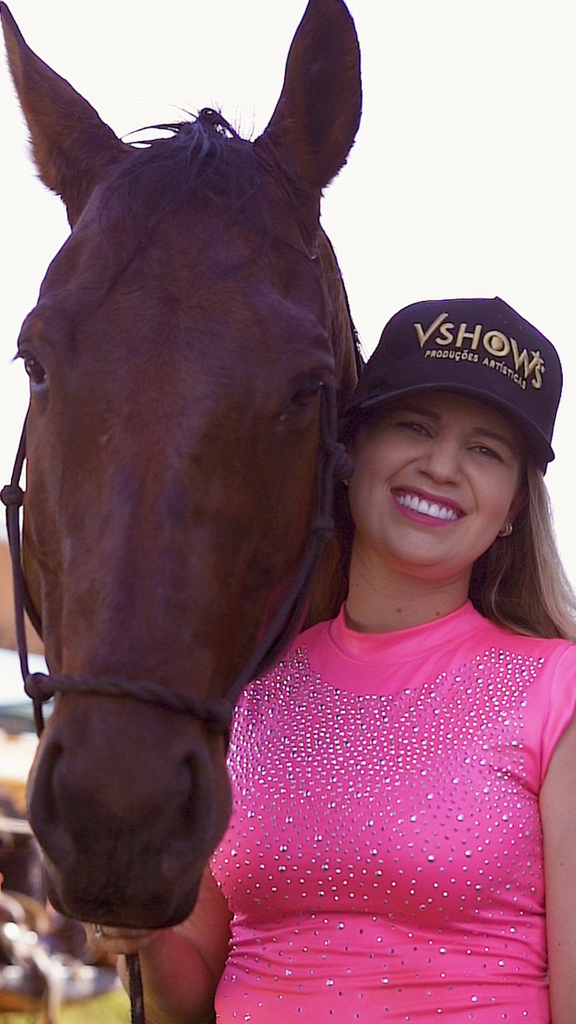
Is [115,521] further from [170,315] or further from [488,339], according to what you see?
[488,339]

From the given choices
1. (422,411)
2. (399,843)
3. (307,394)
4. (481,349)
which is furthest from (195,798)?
(481,349)

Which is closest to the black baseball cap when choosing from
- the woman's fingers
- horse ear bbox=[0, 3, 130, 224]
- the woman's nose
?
the woman's nose

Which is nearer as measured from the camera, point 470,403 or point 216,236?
point 216,236

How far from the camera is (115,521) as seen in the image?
1.72 metres

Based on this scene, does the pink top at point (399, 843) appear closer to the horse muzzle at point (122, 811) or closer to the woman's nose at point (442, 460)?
the woman's nose at point (442, 460)

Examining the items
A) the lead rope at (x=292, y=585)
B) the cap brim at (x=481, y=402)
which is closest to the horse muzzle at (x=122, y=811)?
the lead rope at (x=292, y=585)

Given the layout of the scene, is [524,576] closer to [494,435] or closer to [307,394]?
[494,435]

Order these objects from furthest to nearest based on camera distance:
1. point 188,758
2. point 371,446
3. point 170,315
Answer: point 371,446 < point 170,315 < point 188,758

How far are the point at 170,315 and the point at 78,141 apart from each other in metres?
0.75

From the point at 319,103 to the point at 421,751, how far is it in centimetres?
143

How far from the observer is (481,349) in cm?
250

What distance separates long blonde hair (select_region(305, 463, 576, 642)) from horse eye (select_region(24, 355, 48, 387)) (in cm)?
92

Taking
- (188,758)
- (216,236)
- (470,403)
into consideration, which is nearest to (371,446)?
(470,403)

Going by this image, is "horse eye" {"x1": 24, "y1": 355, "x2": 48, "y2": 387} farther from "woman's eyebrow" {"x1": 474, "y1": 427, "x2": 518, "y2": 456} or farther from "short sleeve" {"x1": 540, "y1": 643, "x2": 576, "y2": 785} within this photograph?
"short sleeve" {"x1": 540, "y1": 643, "x2": 576, "y2": 785}
